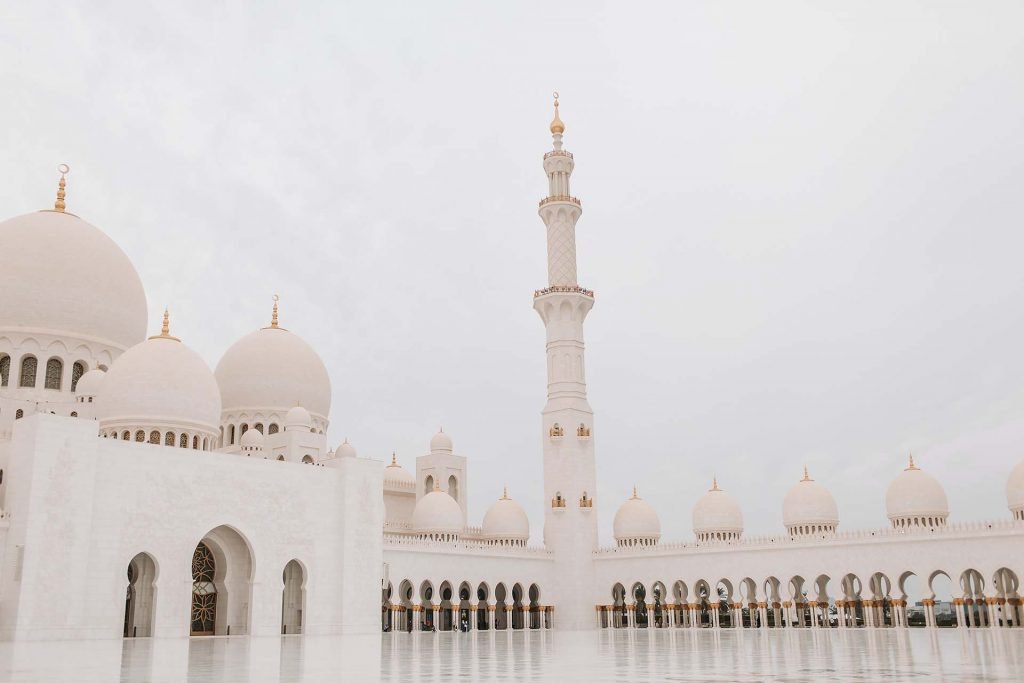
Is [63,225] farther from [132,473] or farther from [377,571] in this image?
[377,571]

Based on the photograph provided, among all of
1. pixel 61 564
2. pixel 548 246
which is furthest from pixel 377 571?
pixel 548 246

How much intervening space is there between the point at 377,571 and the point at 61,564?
31.4ft

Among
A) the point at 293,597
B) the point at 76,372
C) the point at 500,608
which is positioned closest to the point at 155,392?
the point at 76,372

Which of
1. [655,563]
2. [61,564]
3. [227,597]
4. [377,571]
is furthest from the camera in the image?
[655,563]

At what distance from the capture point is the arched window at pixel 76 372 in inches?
1106

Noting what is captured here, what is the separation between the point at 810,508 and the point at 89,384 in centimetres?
2482

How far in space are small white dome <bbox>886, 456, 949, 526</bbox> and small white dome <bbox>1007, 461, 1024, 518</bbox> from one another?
2.27 m

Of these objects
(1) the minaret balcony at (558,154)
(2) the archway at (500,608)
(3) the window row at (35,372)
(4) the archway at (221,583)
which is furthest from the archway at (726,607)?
(3) the window row at (35,372)

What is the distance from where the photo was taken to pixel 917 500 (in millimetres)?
32750

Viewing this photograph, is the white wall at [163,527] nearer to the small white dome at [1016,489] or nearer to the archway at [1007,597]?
the archway at [1007,597]

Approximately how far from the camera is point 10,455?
76.3 ft

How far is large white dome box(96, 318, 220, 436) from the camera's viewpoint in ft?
84.0

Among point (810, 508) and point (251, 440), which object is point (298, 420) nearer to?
point (251, 440)

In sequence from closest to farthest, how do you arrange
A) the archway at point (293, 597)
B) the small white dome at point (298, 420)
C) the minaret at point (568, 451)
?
1. the archway at point (293, 597)
2. the small white dome at point (298, 420)
3. the minaret at point (568, 451)
